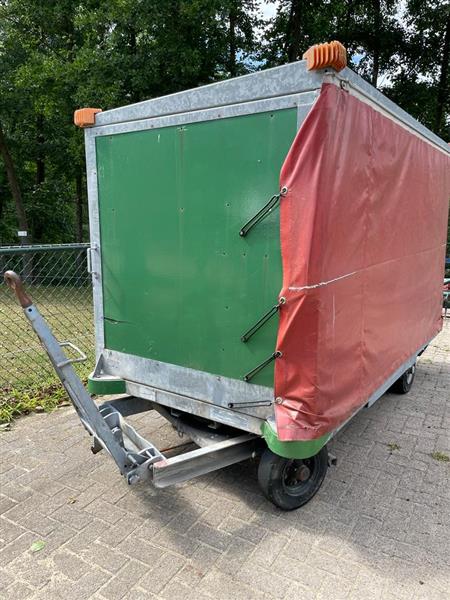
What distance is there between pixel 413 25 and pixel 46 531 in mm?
18346

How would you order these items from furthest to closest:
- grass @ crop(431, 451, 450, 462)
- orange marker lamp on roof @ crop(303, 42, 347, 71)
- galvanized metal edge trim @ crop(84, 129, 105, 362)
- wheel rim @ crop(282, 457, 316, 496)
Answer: grass @ crop(431, 451, 450, 462), galvanized metal edge trim @ crop(84, 129, 105, 362), wheel rim @ crop(282, 457, 316, 496), orange marker lamp on roof @ crop(303, 42, 347, 71)

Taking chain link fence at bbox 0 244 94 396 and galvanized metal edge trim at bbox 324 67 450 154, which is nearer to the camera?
galvanized metal edge trim at bbox 324 67 450 154

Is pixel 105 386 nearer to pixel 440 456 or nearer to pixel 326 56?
pixel 326 56

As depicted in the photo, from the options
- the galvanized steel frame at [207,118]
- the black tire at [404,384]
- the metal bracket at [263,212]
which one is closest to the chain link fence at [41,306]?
the galvanized steel frame at [207,118]

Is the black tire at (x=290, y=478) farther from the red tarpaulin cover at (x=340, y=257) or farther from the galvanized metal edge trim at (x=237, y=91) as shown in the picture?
the galvanized metal edge trim at (x=237, y=91)

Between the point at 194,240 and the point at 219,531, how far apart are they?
5.91 feet

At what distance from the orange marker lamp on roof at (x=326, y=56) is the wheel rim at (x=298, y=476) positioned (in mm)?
2308

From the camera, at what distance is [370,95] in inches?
105

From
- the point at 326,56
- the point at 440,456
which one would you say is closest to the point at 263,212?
the point at 326,56

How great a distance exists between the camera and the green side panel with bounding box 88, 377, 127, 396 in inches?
131

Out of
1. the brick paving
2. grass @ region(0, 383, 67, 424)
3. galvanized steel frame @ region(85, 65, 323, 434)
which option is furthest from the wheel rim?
grass @ region(0, 383, 67, 424)

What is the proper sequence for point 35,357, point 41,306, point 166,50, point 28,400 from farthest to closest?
point 166,50 → point 41,306 → point 35,357 → point 28,400

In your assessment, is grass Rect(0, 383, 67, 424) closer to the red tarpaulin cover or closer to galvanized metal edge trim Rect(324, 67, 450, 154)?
the red tarpaulin cover

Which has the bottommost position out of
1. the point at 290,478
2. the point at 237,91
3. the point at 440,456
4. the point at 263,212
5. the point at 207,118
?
the point at 440,456
